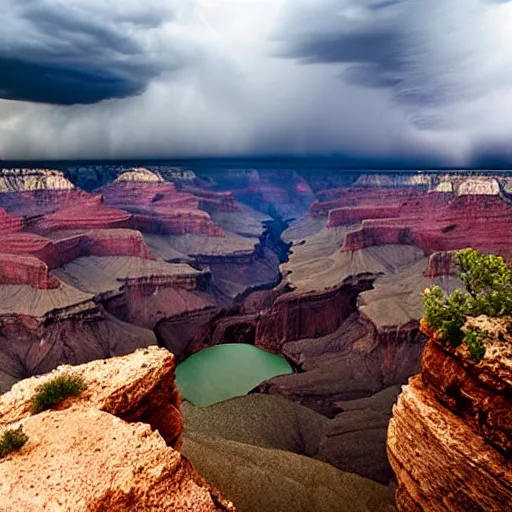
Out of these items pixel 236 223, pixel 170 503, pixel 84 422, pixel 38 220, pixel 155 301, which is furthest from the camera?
pixel 236 223

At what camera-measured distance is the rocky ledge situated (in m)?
13.2

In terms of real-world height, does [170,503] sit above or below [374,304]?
above

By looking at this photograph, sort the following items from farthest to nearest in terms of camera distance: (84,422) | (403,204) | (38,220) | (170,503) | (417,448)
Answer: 1. (403,204)
2. (38,220)
3. (417,448)
4. (84,422)
5. (170,503)

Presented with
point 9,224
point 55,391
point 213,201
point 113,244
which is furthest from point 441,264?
point 213,201

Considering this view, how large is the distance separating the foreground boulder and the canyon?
10229 millimetres

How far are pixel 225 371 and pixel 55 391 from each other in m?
34.4

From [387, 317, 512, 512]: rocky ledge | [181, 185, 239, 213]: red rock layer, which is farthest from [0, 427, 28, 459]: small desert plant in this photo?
[181, 185, 239, 213]: red rock layer

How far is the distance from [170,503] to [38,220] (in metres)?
70.0

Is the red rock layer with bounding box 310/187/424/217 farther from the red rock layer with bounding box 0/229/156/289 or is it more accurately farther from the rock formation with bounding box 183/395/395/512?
the rock formation with bounding box 183/395/395/512

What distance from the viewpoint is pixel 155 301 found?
207ft

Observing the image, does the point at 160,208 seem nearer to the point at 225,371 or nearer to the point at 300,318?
the point at 300,318

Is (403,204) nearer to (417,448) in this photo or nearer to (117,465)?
(417,448)

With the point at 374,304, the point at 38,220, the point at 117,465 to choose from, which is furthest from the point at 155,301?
the point at 117,465

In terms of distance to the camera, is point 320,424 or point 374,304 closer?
point 320,424
